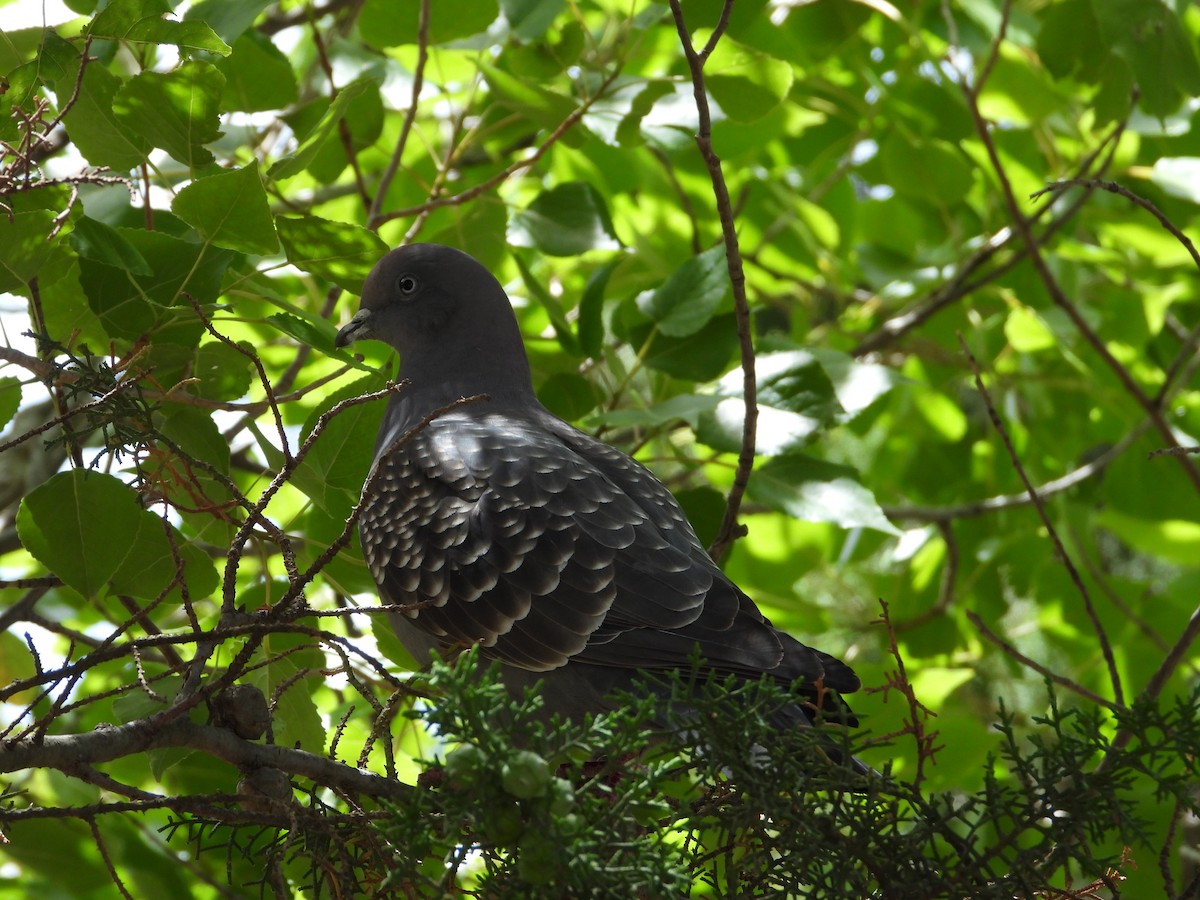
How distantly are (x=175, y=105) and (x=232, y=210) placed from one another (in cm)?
28

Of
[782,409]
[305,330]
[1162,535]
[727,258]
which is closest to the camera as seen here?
[305,330]

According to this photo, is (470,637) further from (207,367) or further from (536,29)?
(536,29)

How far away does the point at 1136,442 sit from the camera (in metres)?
4.01

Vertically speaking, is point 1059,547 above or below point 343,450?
below

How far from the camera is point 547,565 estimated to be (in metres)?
2.30

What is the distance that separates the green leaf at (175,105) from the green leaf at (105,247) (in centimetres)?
25

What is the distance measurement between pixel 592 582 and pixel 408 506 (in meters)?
0.43

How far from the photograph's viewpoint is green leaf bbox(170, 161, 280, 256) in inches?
74.4

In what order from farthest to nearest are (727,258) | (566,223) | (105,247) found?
(566,223)
(727,258)
(105,247)

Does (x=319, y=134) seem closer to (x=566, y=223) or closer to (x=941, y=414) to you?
(x=566, y=223)

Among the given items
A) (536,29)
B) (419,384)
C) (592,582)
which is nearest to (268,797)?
(592,582)

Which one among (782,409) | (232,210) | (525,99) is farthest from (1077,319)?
(232,210)

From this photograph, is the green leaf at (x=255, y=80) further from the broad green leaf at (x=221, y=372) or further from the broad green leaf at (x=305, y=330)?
the broad green leaf at (x=305, y=330)

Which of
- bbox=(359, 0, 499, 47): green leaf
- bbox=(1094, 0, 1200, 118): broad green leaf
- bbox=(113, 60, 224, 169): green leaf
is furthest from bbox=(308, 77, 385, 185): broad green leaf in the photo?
bbox=(1094, 0, 1200, 118): broad green leaf
